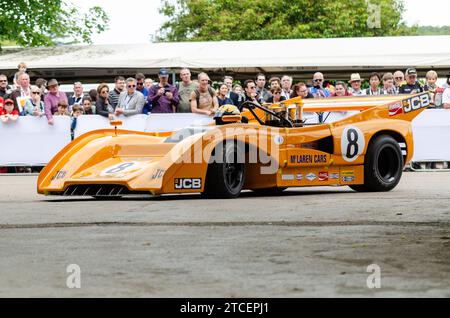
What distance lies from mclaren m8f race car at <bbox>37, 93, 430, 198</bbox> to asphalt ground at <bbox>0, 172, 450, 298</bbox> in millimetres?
316

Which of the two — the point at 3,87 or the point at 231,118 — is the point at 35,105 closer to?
the point at 3,87

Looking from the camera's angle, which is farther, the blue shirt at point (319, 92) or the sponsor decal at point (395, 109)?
the blue shirt at point (319, 92)

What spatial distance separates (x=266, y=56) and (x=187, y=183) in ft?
43.3

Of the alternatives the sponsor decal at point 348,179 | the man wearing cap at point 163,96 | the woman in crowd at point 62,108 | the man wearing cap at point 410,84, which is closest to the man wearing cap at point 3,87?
the woman in crowd at point 62,108

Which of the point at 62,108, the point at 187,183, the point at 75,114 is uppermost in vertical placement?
the point at 62,108

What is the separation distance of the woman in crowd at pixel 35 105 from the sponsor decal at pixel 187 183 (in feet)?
27.7

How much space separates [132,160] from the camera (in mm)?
12867

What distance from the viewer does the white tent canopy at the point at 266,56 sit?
24516mm

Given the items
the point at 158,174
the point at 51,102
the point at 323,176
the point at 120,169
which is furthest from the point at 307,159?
the point at 51,102

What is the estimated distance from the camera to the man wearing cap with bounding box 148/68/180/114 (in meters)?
19.8

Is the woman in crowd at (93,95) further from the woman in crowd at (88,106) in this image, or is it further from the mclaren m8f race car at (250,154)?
the mclaren m8f race car at (250,154)

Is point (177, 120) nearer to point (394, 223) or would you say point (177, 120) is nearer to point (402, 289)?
point (394, 223)

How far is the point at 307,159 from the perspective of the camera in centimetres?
1332
